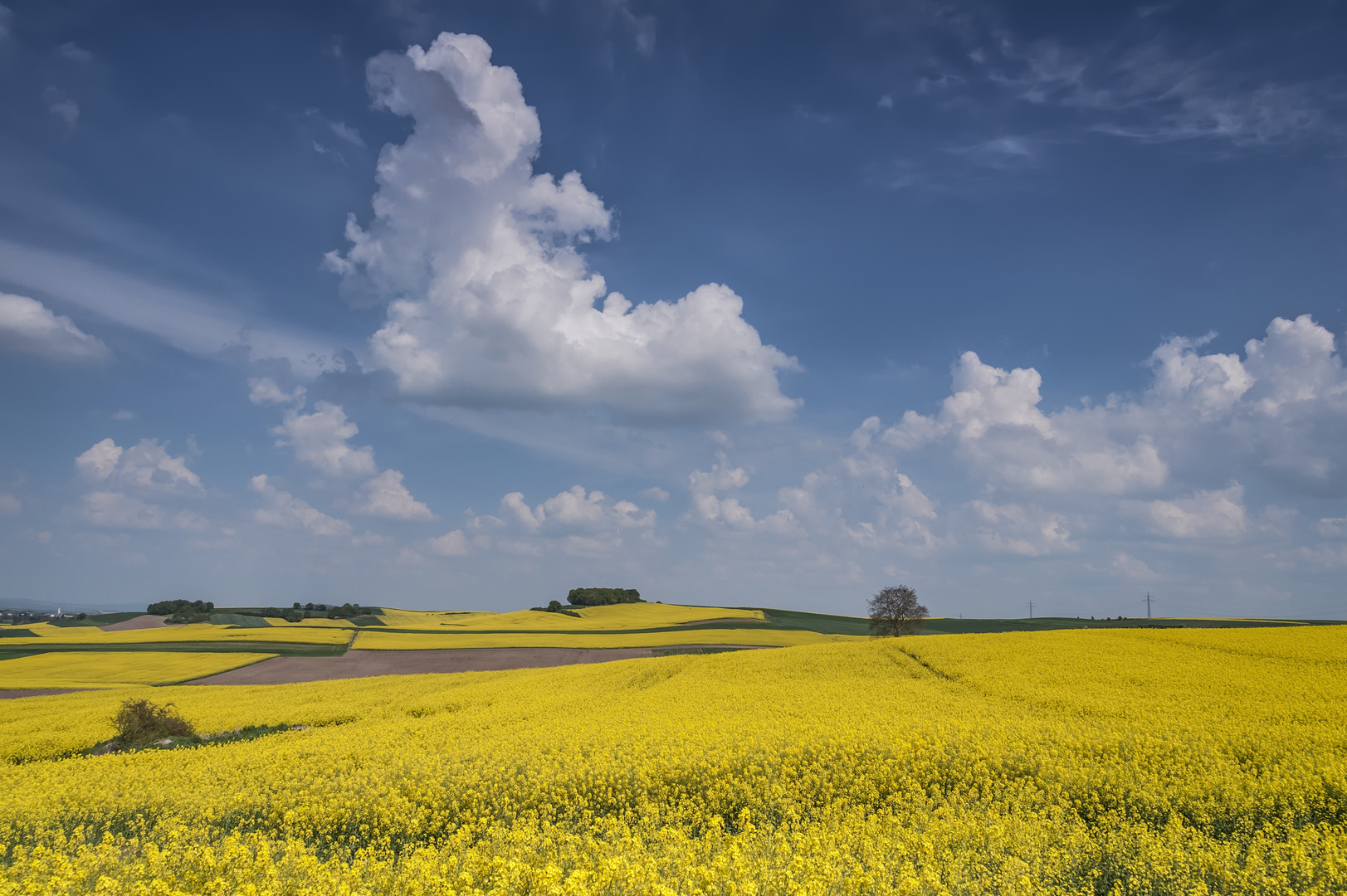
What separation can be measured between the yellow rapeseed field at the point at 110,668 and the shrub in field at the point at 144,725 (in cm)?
2612

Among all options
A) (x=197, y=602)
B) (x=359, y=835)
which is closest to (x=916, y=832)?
(x=359, y=835)

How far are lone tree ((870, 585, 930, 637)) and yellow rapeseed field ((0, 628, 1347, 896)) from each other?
3715 centimetres

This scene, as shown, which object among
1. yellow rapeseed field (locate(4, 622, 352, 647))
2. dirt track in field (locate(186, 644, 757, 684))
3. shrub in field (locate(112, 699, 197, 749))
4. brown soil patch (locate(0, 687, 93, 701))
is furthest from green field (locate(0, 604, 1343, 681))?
shrub in field (locate(112, 699, 197, 749))

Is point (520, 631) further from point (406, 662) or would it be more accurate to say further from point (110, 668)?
point (110, 668)

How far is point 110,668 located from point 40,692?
35.5 ft

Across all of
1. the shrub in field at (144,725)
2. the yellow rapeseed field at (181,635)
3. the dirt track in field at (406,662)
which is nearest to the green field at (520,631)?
the yellow rapeseed field at (181,635)

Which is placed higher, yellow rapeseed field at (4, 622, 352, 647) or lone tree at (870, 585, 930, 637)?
lone tree at (870, 585, 930, 637)

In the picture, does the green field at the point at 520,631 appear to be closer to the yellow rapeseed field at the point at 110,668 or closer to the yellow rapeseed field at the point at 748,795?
the yellow rapeseed field at the point at 110,668

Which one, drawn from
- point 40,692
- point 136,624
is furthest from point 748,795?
point 136,624

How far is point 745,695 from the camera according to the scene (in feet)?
77.9

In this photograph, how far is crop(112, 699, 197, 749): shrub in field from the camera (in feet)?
67.3

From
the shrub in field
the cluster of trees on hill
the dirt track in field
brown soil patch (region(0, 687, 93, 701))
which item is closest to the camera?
the shrub in field

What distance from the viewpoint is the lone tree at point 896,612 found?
61.3 metres

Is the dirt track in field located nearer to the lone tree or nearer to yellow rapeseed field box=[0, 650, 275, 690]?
yellow rapeseed field box=[0, 650, 275, 690]
